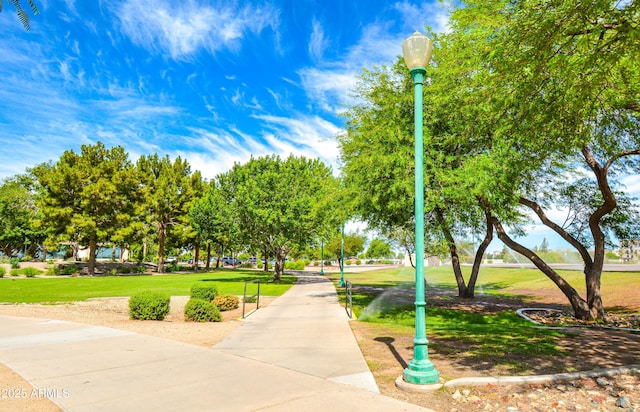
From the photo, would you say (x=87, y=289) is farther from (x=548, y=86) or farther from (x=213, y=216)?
(x=548, y=86)

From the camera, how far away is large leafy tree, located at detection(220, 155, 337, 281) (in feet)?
97.7

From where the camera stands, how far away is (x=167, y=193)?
169 ft

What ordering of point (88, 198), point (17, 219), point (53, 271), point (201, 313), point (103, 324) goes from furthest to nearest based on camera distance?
point (17, 219) < point (88, 198) < point (53, 271) < point (201, 313) < point (103, 324)

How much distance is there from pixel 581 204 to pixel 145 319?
17.1 m

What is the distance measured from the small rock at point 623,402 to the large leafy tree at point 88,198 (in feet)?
157

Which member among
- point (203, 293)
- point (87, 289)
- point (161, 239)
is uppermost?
point (161, 239)

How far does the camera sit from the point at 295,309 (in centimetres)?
1543

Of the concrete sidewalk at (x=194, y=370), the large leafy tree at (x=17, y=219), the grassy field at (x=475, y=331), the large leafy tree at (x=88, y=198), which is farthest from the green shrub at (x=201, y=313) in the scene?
the large leafy tree at (x=17, y=219)

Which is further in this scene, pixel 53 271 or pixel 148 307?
pixel 53 271

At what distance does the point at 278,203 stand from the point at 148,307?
1831 centimetres

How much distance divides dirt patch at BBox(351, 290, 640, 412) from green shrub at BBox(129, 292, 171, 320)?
6.53 metres

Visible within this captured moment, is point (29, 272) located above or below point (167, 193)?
below

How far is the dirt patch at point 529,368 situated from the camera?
15.5 feet

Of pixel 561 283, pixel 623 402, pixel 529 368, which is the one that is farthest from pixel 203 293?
pixel 561 283
